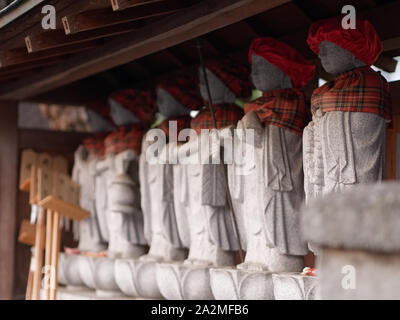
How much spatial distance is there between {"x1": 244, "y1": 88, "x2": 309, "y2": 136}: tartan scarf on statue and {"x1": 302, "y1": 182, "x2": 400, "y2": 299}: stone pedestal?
10.7 ft

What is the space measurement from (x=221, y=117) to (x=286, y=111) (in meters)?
0.87

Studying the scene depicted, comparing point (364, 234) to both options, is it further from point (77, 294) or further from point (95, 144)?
point (95, 144)

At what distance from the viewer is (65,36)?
16.9ft

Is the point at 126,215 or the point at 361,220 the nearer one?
the point at 361,220

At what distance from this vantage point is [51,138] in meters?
7.94

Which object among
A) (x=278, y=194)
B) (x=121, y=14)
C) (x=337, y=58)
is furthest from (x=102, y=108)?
(x=337, y=58)

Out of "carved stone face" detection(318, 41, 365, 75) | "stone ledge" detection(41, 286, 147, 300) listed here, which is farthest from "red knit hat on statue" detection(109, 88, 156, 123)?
"carved stone face" detection(318, 41, 365, 75)

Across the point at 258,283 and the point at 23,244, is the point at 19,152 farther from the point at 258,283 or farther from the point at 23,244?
the point at 258,283

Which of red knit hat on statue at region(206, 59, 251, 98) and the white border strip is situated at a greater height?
the white border strip

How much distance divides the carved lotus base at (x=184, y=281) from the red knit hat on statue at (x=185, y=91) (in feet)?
4.96

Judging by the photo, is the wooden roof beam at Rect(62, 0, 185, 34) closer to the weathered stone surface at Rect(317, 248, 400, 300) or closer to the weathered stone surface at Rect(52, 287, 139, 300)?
the weathered stone surface at Rect(52, 287, 139, 300)

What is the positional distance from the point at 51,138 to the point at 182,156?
268cm

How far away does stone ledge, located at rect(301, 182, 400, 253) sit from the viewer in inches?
56.9
